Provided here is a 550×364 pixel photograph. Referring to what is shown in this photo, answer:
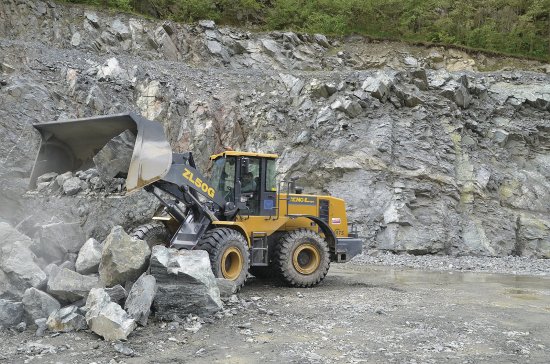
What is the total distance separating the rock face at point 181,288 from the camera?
239 inches

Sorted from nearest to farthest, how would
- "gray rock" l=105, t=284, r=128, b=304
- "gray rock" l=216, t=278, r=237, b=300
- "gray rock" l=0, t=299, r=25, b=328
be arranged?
"gray rock" l=0, t=299, r=25, b=328 < "gray rock" l=105, t=284, r=128, b=304 < "gray rock" l=216, t=278, r=237, b=300

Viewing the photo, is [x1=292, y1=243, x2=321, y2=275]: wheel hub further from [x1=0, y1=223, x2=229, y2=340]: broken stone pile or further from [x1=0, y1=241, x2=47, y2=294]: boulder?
[x1=0, y1=241, x2=47, y2=294]: boulder

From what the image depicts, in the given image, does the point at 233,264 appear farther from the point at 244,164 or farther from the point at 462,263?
the point at 462,263

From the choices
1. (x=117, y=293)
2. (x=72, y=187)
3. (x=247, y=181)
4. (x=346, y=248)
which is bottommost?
(x=117, y=293)

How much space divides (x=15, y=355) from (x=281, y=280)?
17.3ft

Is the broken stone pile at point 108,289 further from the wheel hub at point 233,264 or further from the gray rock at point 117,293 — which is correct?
the wheel hub at point 233,264

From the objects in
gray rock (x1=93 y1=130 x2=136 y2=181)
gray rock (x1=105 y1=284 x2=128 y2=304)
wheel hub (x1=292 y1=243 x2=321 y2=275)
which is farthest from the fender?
gray rock (x1=105 y1=284 x2=128 y2=304)

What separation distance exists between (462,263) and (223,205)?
30.2 ft

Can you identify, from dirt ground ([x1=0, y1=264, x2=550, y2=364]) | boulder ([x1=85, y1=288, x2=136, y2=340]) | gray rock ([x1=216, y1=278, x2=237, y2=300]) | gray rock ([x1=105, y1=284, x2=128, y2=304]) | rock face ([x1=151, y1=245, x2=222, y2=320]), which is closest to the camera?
dirt ground ([x1=0, y1=264, x2=550, y2=364])

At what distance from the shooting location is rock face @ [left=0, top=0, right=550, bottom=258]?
16.6 meters

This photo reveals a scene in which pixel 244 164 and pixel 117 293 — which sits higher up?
pixel 244 164

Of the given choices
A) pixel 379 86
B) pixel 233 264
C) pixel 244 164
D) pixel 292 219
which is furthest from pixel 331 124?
pixel 233 264

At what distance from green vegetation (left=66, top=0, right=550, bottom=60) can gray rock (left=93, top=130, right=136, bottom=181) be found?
1940 cm

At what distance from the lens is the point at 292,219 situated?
9.66m
